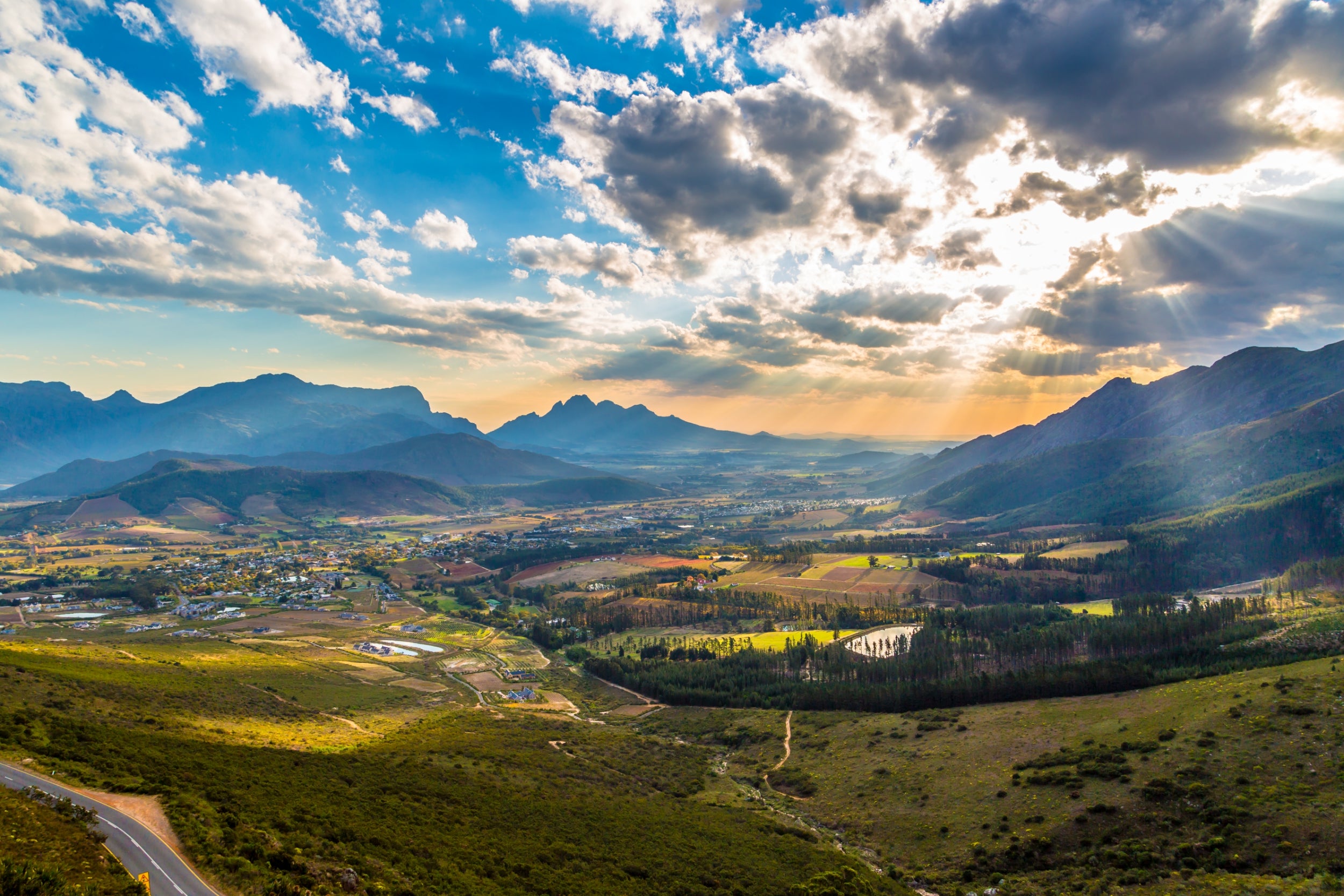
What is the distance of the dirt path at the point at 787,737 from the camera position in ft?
272

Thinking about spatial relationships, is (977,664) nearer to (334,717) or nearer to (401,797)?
(401,797)

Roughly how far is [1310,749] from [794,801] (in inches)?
1887

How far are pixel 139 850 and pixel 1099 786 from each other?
243 feet

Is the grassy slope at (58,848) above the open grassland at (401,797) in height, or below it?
above

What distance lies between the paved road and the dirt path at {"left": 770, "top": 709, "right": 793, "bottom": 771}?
219 feet

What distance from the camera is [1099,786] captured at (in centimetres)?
5859

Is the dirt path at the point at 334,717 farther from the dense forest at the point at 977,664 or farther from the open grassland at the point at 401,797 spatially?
the dense forest at the point at 977,664

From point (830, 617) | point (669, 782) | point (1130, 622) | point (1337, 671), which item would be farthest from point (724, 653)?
point (1337, 671)

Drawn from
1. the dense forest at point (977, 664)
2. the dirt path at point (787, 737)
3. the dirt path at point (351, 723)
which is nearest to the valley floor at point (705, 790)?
the dirt path at point (351, 723)

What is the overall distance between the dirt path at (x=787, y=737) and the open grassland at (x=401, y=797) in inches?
412

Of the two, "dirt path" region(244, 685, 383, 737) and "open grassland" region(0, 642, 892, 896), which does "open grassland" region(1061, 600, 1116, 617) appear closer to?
"open grassland" region(0, 642, 892, 896)

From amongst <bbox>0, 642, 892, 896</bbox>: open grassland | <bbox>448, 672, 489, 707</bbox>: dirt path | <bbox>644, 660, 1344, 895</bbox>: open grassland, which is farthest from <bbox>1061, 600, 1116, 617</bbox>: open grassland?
<bbox>448, 672, 489, 707</bbox>: dirt path

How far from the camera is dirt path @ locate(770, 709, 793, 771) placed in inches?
3260

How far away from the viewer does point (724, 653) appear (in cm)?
14350
